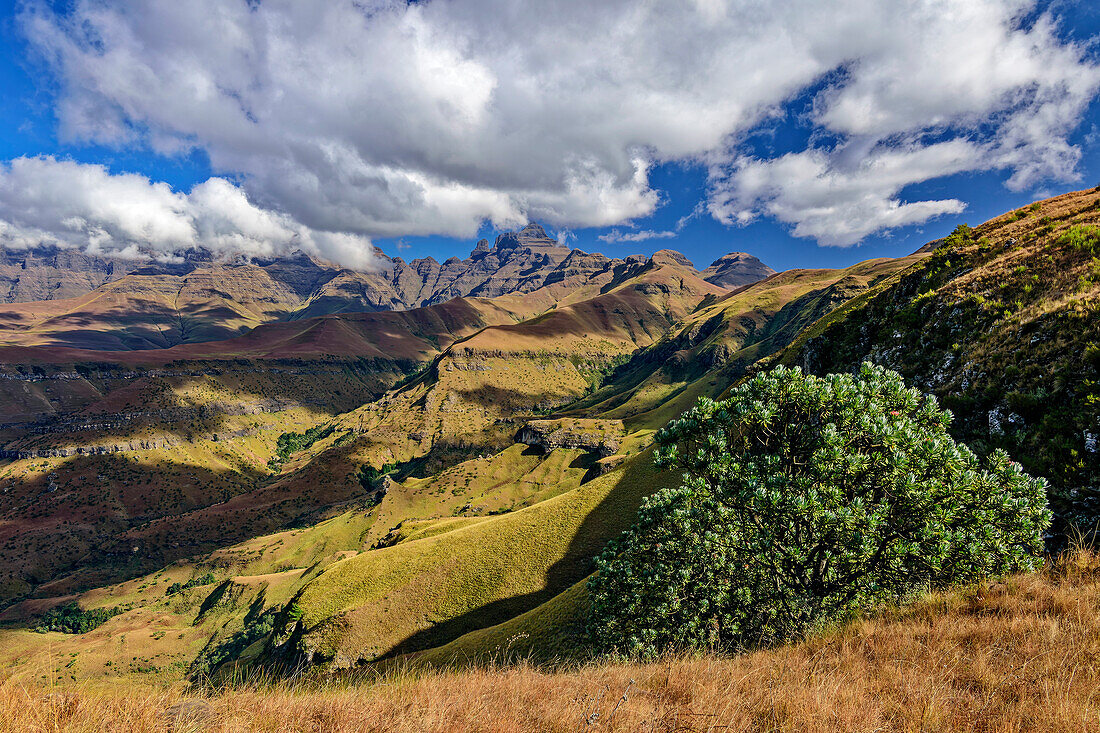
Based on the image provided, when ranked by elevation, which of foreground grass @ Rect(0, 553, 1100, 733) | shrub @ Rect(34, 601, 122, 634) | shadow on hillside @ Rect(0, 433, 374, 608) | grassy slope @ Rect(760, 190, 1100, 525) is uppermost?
grassy slope @ Rect(760, 190, 1100, 525)

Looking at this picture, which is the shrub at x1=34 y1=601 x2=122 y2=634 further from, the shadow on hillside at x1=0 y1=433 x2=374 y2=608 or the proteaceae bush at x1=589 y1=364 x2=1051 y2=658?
the proteaceae bush at x1=589 y1=364 x2=1051 y2=658

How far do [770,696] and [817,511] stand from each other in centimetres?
541

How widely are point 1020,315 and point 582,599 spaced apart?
33888 millimetres

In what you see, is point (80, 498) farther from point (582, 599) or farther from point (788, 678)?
point (788, 678)

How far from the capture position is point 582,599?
3130 centimetres

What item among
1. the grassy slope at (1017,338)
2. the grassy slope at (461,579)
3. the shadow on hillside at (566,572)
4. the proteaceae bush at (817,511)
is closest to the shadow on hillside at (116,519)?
the grassy slope at (461,579)

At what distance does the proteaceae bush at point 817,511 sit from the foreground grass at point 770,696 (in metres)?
1.89

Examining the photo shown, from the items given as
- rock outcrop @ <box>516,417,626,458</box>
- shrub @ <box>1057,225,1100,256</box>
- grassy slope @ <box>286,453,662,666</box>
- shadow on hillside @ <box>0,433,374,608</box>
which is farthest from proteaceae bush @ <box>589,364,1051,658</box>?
shadow on hillside @ <box>0,433,374,608</box>

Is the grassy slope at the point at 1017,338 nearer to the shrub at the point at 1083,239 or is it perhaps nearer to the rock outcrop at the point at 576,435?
the shrub at the point at 1083,239

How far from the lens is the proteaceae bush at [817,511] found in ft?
34.2

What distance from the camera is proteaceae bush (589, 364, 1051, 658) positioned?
34.2ft

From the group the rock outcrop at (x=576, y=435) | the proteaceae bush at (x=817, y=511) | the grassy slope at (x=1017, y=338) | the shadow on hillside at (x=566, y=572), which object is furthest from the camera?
the rock outcrop at (x=576, y=435)

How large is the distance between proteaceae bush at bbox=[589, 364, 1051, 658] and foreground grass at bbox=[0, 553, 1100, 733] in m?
1.89

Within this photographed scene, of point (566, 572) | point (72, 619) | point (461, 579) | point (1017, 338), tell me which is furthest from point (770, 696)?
point (72, 619)
